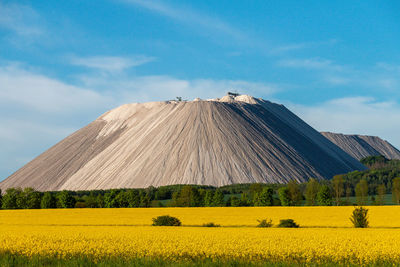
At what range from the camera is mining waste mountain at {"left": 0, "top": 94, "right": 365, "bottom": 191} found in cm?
12888

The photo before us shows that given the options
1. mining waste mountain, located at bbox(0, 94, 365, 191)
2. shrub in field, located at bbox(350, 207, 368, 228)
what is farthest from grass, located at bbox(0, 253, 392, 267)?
mining waste mountain, located at bbox(0, 94, 365, 191)

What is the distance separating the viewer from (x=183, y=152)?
13550 centimetres

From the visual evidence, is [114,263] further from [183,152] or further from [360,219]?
[183,152]

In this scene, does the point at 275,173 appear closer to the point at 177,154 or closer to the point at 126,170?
the point at 177,154

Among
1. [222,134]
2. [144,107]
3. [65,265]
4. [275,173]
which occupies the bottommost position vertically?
[65,265]

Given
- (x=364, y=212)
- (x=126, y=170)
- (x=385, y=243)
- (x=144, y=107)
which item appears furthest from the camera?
(x=144, y=107)

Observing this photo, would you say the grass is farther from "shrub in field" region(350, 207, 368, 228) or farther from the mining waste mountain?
the mining waste mountain

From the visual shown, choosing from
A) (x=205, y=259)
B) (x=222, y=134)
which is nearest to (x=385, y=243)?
(x=205, y=259)

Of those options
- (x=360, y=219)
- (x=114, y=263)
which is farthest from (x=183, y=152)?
(x=114, y=263)

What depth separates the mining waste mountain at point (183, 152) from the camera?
12888 cm

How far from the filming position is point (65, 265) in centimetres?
1688

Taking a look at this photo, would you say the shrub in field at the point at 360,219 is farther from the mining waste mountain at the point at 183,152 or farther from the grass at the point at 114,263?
the mining waste mountain at the point at 183,152

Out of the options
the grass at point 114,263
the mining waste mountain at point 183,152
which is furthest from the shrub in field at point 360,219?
the mining waste mountain at point 183,152

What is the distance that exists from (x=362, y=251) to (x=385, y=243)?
386 centimetres
